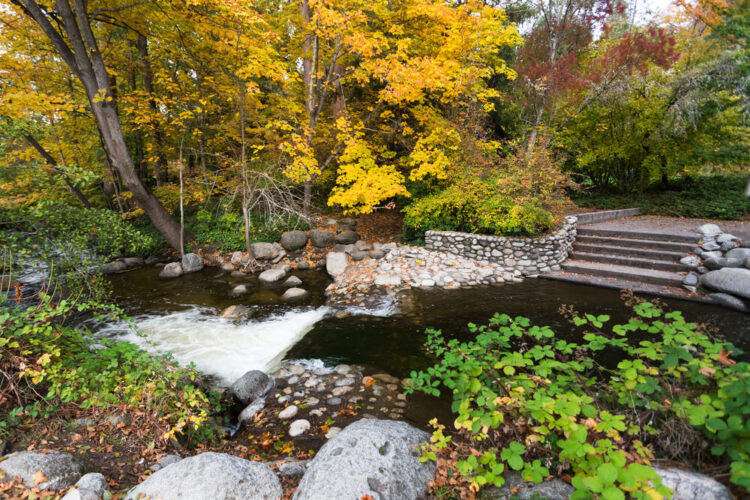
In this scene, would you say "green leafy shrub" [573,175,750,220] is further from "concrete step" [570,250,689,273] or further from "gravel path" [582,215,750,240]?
"concrete step" [570,250,689,273]

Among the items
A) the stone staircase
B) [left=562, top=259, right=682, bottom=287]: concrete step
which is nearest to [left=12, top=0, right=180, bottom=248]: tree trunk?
the stone staircase

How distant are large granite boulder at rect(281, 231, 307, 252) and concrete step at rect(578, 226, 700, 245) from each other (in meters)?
8.32

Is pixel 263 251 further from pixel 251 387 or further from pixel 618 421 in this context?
pixel 618 421

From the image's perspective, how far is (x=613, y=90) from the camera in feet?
31.1

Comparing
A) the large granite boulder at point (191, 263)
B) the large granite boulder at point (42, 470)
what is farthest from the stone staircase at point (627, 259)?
the large granite boulder at point (191, 263)

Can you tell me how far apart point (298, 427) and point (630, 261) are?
8.28m

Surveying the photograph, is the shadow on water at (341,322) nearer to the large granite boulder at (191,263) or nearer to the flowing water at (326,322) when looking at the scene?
the flowing water at (326,322)

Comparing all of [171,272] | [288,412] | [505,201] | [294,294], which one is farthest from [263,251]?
[505,201]

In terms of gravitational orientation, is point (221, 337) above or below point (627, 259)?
below

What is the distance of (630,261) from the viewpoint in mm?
7367

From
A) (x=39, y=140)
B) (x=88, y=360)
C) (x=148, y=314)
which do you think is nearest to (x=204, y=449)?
(x=88, y=360)

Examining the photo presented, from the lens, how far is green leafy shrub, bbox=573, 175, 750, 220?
9.70 meters

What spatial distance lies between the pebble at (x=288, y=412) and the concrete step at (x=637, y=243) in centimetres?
867

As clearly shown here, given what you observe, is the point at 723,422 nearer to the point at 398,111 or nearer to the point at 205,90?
the point at 398,111
